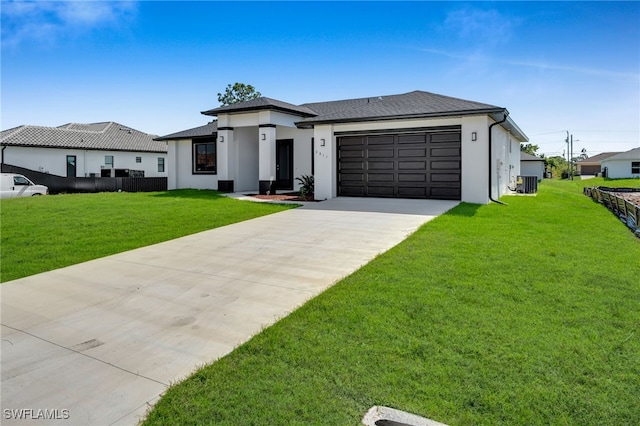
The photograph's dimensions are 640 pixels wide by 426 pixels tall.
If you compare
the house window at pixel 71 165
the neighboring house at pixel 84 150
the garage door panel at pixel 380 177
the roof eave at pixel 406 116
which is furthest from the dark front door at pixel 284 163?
the house window at pixel 71 165

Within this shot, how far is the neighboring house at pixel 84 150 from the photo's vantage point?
24.6m

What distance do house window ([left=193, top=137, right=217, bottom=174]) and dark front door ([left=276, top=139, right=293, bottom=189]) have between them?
3.80 metres

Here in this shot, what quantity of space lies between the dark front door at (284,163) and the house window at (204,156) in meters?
3.80

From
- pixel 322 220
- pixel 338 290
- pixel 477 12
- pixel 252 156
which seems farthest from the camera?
pixel 252 156

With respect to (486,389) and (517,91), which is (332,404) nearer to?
(486,389)

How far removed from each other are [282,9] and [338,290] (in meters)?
11.2

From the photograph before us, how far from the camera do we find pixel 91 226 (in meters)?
9.62

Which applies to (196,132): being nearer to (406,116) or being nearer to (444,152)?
(406,116)

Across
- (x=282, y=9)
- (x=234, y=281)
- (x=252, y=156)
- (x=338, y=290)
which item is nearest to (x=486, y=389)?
(x=338, y=290)

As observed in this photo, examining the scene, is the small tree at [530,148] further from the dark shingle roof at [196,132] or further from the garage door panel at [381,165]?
the garage door panel at [381,165]

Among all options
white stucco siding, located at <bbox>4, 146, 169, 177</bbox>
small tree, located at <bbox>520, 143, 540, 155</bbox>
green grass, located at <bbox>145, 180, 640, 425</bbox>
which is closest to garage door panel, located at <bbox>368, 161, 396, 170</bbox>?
green grass, located at <bbox>145, 180, 640, 425</bbox>

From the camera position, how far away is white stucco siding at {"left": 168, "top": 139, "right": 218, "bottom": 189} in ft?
71.1

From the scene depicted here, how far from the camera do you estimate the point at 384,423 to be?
2512 mm

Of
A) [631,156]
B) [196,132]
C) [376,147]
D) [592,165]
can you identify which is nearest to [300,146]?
[376,147]
